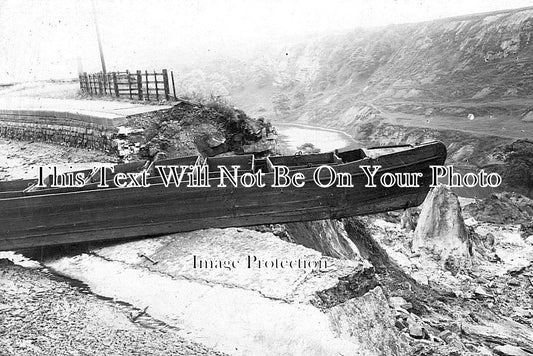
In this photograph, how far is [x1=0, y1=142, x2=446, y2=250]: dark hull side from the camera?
5.89m

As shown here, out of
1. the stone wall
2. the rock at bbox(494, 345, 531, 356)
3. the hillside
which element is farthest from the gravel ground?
the hillside

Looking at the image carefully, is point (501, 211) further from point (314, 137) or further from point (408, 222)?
point (314, 137)

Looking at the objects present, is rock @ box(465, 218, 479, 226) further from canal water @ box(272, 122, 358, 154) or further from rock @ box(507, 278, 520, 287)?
canal water @ box(272, 122, 358, 154)

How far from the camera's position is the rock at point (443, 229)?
40.5 feet

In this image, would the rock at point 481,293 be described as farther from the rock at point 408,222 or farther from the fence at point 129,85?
the fence at point 129,85

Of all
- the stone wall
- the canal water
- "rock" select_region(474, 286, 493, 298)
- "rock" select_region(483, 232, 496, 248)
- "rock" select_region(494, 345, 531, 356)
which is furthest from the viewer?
the canal water

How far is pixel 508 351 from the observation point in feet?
22.7

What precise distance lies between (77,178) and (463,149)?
87.9ft

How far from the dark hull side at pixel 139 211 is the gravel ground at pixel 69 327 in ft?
2.88

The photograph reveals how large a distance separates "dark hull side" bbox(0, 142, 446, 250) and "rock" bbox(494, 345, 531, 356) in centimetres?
386

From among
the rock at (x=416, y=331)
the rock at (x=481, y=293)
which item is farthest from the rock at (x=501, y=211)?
the rock at (x=416, y=331)

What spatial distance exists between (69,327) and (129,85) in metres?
12.2

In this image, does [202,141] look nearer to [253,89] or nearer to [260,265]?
[260,265]

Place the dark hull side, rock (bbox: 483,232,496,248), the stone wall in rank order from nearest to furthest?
the dark hull side → the stone wall → rock (bbox: 483,232,496,248)
